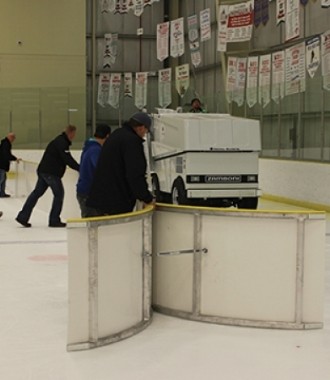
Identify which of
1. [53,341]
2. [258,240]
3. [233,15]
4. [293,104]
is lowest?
[53,341]

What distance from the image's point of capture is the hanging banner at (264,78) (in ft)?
56.0

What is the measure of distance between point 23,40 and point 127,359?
22.1 meters

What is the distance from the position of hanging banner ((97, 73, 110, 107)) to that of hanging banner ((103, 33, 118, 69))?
57 cm

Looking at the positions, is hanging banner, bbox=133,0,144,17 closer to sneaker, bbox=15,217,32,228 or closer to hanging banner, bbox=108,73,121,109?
hanging banner, bbox=108,73,121,109

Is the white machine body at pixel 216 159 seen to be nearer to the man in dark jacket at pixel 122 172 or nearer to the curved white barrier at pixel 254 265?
the man in dark jacket at pixel 122 172

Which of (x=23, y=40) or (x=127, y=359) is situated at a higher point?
(x=23, y=40)

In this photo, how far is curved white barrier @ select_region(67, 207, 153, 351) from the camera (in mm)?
4816

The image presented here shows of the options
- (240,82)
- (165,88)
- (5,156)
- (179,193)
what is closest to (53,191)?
(179,193)

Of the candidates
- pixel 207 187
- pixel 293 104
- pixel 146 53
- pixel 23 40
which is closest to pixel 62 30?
pixel 23 40

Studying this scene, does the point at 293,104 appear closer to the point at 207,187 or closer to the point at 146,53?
the point at 207,187

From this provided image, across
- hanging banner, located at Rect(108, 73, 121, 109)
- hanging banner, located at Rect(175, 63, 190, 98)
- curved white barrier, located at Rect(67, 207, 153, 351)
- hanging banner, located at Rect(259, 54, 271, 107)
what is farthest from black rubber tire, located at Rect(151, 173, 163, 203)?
hanging banner, located at Rect(108, 73, 121, 109)

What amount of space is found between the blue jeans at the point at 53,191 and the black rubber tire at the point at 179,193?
2.27 meters

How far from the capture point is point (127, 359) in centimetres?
472

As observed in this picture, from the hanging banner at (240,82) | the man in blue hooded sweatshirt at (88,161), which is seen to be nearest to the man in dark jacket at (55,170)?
the man in blue hooded sweatshirt at (88,161)
